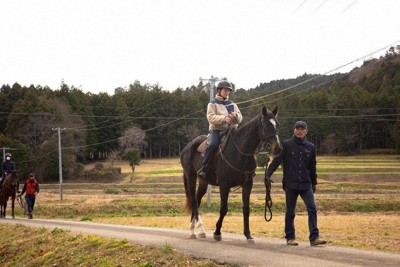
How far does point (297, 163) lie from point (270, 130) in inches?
37.4

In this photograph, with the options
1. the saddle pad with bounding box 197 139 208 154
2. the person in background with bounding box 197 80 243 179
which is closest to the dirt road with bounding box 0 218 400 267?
the person in background with bounding box 197 80 243 179

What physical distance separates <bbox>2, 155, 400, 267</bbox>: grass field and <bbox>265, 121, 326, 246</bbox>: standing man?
1.64m

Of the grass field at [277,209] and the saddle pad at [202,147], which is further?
the grass field at [277,209]

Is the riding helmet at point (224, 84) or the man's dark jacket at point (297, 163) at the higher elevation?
the riding helmet at point (224, 84)

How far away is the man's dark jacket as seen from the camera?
1059 centimetres

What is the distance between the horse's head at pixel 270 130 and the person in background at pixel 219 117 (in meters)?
1.19

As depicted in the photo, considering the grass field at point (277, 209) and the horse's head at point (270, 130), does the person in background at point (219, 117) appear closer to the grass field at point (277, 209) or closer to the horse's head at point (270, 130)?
the horse's head at point (270, 130)

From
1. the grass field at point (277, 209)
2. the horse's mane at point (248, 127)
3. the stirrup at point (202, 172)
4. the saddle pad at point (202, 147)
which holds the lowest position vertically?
the grass field at point (277, 209)

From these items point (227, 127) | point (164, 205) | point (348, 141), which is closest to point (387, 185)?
point (164, 205)

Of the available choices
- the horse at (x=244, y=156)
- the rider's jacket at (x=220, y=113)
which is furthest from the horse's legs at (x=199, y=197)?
the rider's jacket at (x=220, y=113)

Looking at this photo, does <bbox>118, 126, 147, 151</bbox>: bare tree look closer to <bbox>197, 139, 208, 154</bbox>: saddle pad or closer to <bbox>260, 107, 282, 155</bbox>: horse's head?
<bbox>197, 139, 208, 154</bbox>: saddle pad

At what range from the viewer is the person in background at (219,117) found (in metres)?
11.7

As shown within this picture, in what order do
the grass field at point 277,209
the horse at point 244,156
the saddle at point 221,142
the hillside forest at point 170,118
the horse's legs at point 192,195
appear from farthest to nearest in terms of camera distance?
the hillside forest at point 170,118 → the grass field at point 277,209 → the horse's legs at point 192,195 → the saddle at point 221,142 → the horse at point 244,156

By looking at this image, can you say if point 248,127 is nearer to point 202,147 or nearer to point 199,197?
point 202,147
